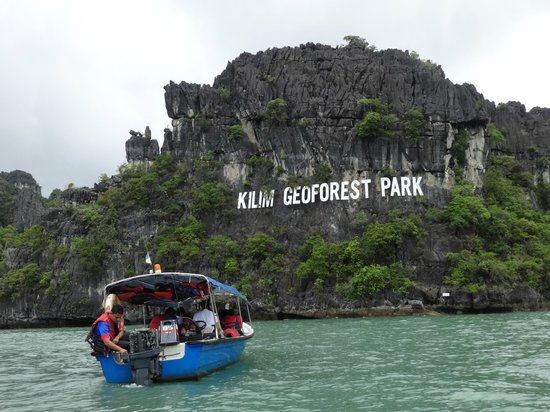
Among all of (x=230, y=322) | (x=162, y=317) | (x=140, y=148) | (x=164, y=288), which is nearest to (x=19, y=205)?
(x=140, y=148)

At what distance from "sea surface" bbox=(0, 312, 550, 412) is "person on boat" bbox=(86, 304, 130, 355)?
3.25 ft

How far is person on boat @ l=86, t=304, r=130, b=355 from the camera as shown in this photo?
48.9ft

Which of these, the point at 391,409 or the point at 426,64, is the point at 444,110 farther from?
the point at 391,409

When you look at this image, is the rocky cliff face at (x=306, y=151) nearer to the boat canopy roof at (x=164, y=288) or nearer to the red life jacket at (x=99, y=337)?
the boat canopy roof at (x=164, y=288)

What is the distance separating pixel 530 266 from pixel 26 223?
216 ft

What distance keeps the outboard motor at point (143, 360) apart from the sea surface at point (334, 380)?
0.26m

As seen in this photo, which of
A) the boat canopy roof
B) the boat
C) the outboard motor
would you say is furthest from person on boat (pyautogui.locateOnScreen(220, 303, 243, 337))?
the outboard motor

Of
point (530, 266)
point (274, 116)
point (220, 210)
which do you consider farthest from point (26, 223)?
point (530, 266)

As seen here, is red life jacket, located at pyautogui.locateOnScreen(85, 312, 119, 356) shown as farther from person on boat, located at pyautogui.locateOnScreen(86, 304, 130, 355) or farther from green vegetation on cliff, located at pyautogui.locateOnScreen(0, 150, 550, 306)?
green vegetation on cliff, located at pyautogui.locateOnScreen(0, 150, 550, 306)

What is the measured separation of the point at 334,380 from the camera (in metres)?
14.6

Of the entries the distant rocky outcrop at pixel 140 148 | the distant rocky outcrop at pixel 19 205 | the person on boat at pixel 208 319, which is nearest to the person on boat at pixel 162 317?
the person on boat at pixel 208 319

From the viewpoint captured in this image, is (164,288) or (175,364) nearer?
(175,364)

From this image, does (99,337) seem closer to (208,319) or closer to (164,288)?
(208,319)

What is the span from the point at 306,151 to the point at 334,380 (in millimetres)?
41263
